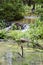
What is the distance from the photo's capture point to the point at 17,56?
10734 millimetres

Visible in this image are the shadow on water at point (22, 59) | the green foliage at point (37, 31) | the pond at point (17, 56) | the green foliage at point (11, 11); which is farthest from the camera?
the green foliage at point (11, 11)

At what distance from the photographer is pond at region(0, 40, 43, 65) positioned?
9562 millimetres

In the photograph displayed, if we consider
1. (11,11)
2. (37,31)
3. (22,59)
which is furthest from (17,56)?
(11,11)

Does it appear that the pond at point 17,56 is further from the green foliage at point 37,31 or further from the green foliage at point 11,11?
the green foliage at point 11,11

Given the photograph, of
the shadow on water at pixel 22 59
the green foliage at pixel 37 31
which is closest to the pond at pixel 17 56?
the shadow on water at pixel 22 59

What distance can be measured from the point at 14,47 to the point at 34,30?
3006 mm

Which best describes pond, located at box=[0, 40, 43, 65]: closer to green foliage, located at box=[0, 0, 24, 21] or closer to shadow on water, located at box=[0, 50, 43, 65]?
shadow on water, located at box=[0, 50, 43, 65]

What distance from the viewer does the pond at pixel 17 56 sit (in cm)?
956

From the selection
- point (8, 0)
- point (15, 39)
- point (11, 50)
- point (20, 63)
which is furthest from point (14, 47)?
point (8, 0)

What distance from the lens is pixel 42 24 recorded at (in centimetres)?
1642

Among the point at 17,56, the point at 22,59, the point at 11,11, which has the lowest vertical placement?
the point at 11,11

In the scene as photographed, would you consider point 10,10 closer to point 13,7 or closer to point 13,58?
point 13,7

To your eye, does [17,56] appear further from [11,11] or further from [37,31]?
[11,11]

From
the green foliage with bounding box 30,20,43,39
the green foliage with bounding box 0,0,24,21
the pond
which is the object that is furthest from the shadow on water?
the green foliage with bounding box 0,0,24,21
